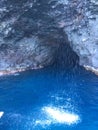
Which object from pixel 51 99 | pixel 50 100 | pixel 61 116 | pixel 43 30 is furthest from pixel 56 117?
pixel 43 30

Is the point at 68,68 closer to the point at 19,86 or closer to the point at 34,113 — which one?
the point at 19,86

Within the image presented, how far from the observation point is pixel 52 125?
43.3ft

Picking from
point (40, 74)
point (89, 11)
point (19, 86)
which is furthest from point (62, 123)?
point (89, 11)

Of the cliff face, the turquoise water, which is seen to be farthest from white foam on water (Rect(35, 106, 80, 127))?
the cliff face

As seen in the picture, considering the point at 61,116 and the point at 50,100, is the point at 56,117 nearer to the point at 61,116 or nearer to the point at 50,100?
the point at 61,116

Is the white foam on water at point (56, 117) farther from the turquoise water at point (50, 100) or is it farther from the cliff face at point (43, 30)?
the cliff face at point (43, 30)

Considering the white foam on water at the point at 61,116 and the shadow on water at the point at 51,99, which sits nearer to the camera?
the shadow on water at the point at 51,99

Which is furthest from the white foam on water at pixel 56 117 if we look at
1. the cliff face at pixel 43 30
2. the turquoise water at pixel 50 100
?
the cliff face at pixel 43 30

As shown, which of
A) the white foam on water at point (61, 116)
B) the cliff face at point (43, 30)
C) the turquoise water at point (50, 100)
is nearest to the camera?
the turquoise water at point (50, 100)

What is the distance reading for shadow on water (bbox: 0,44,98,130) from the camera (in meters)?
13.4

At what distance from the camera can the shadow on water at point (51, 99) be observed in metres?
13.4

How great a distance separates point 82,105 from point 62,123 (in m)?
1.88

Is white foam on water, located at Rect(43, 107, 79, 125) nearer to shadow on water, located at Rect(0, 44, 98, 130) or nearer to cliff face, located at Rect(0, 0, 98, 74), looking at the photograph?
shadow on water, located at Rect(0, 44, 98, 130)

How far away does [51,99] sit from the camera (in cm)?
1552
